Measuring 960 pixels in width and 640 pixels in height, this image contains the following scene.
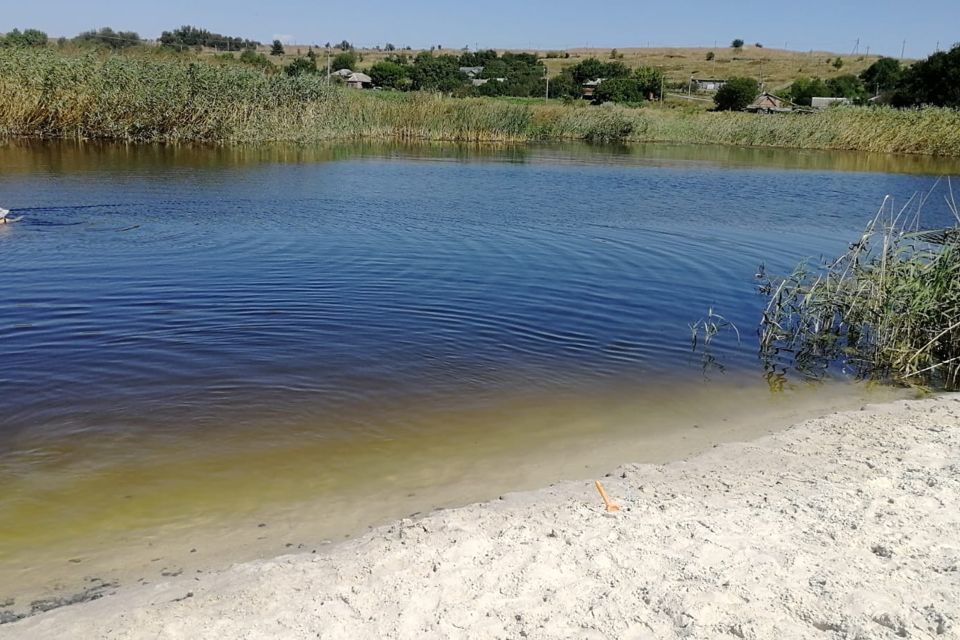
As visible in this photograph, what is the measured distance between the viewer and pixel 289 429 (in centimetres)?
674

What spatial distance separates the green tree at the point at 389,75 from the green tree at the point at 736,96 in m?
35.9

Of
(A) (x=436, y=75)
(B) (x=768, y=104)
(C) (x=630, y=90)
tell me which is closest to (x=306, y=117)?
(C) (x=630, y=90)

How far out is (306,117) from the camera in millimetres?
40031

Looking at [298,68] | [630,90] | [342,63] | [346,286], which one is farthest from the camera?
[342,63]

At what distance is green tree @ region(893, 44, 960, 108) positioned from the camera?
62531 mm

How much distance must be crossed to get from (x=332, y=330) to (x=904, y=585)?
701cm

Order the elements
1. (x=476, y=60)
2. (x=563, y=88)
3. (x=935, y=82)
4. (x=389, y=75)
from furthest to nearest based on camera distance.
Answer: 1. (x=476, y=60)
2. (x=389, y=75)
3. (x=563, y=88)
4. (x=935, y=82)

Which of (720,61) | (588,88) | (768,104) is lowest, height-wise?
(768,104)

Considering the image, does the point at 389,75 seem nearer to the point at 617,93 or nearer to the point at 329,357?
the point at 617,93

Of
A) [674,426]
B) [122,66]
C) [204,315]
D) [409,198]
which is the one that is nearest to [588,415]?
[674,426]

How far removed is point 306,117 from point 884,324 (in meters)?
35.6

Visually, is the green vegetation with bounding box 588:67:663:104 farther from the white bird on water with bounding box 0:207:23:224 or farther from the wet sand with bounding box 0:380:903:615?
the wet sand with bounding box 0:380:903:615

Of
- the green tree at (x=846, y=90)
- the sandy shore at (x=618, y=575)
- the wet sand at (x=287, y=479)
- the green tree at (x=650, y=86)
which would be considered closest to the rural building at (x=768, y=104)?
the green tree at (x=846, y=90)

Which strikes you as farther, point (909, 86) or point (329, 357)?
point (909, 86)
